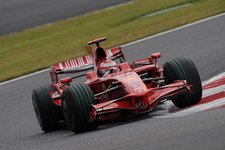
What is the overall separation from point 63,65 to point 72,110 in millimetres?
2333

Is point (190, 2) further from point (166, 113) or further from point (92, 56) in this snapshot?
point (166, 113)

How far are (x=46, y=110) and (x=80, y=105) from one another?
161 cm

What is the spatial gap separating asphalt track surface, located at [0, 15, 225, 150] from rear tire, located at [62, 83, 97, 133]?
139 millimetres

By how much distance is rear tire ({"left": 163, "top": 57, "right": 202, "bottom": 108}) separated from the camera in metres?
9.78

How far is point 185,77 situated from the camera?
389 inches

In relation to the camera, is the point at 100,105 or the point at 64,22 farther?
the point at 64,22

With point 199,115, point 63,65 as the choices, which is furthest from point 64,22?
point 199,115

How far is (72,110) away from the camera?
378 inches

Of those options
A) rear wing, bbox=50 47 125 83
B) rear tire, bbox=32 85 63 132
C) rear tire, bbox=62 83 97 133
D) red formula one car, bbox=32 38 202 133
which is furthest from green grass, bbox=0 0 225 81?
rear tire, bbox=62 83 97 133

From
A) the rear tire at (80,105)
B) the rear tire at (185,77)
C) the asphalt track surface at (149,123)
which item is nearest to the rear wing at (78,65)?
the asphalt track surface at (149,123)

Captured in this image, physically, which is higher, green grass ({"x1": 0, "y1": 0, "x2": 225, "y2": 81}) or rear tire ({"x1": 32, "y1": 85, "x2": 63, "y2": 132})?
rear tire ({"x1": 32, "y1": 85, "x2": 63, "y2": 132})

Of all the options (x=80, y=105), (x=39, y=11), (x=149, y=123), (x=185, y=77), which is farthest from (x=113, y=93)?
(x=39, y=11)

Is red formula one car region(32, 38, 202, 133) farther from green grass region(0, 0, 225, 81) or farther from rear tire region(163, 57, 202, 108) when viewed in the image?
green grass region(0, 0, 225, 81)

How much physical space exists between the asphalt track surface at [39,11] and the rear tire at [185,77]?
1307cm
